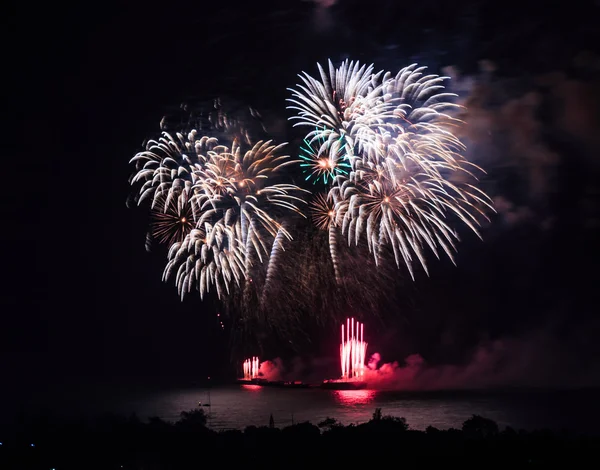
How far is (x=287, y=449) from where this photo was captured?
66625 millimetres

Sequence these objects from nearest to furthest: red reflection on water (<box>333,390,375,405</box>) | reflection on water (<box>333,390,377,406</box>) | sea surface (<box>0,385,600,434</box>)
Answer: sea surface (<box>0,385,600,434</box>)
reflection on water (<box>333,390,377,406</box>)
red reflection on water (<box>333,390,375,405</box>)

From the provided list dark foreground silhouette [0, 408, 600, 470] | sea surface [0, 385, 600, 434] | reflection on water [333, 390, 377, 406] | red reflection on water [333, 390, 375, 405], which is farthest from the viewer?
red reflection on water [333, 390, 375, 405]

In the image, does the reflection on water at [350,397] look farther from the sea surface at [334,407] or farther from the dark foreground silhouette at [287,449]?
the dark foreground silhouette at [287,449]

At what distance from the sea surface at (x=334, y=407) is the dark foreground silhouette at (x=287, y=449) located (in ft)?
113

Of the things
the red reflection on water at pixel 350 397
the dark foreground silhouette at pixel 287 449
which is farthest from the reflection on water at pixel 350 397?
the dark foreground silhouette at pixel 287 449

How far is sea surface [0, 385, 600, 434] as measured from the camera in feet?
402

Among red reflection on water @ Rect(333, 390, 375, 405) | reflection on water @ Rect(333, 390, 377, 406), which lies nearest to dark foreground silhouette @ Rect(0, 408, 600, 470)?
reflection on water @ Rect(333, 390, 377, 406)

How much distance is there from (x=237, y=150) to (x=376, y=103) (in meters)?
6.63

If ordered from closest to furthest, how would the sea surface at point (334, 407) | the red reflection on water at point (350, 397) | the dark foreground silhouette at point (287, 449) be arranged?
the dark foreground silhouette at point (287, 449) → the sea surface at point (334, 407) → the red reflection on water at point (350, 397)

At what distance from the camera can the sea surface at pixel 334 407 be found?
122m

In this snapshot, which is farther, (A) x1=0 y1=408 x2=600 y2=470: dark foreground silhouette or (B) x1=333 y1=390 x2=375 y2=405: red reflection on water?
(B) x1=333 y1=390 x2=375 y2=405: red reflection on water

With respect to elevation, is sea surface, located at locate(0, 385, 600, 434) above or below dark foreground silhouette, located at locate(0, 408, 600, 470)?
below

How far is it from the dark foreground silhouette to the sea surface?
34304mm

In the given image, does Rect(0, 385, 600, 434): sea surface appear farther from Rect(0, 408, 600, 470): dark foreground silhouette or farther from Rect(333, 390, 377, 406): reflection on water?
Rect(0, 408, 600, 470): dark foreground silhouette
